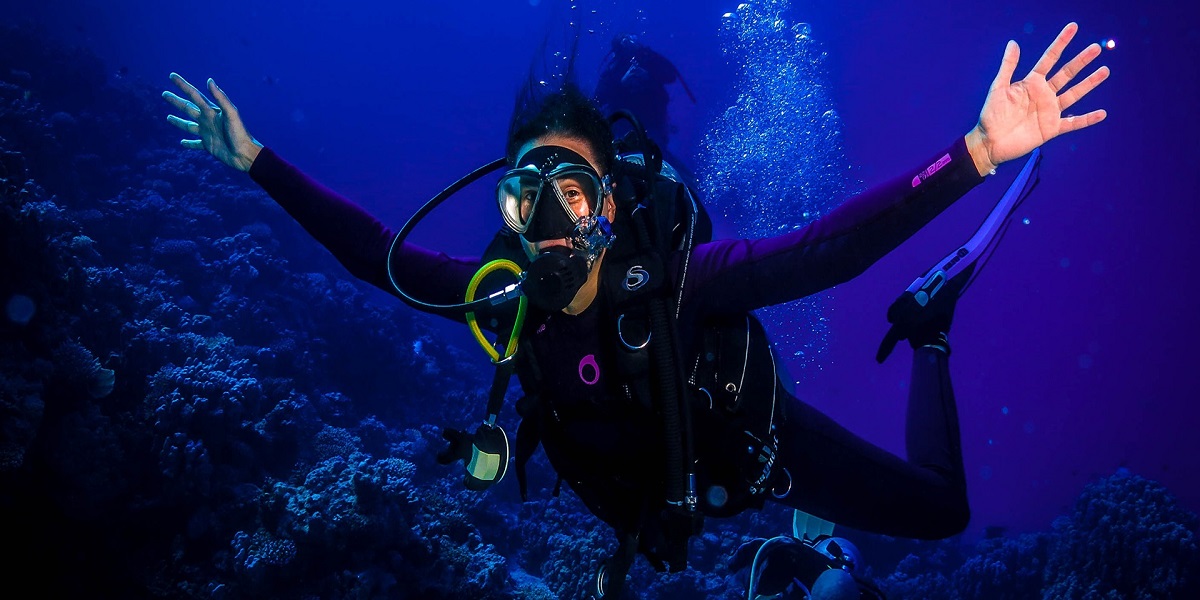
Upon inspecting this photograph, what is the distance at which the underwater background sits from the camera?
5.97 meters

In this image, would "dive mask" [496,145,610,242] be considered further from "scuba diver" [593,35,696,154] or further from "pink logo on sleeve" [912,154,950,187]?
"scuba diver" [593,35,696,154]

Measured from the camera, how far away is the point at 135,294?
9453 millimetres

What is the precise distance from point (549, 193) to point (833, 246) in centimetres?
129

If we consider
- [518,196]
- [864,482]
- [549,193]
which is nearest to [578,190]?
[549,193]

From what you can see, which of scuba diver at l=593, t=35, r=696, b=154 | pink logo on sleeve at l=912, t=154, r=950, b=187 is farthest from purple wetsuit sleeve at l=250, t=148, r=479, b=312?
scuba diver at l=593, t=35, r=696, b=154

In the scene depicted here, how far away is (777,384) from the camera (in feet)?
9.55

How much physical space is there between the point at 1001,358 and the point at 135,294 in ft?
157

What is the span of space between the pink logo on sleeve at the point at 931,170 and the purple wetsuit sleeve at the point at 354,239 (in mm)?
2333

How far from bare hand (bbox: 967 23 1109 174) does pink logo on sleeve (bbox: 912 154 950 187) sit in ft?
0.39

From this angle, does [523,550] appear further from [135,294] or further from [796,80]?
[796,80]

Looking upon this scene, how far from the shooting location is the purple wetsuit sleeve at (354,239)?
10.4 ft

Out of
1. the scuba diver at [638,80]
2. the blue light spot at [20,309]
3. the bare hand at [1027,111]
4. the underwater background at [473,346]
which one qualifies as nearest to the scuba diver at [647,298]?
the bare hand at [1027,111]

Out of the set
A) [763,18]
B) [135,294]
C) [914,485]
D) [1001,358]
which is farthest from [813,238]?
[1001,358]

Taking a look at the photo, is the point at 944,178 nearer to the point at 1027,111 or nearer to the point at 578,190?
the point at 1027,111
